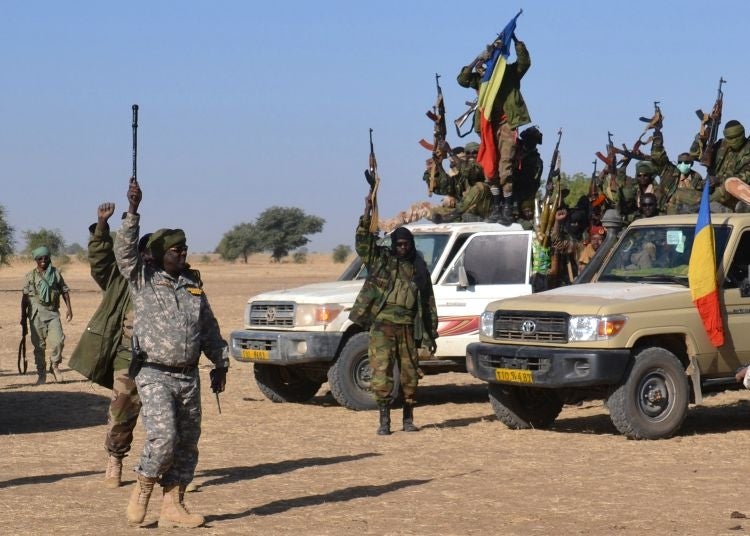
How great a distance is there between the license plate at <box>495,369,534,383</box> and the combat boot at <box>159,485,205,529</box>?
4400 mm

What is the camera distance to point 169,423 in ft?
26.6

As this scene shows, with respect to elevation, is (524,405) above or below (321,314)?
below

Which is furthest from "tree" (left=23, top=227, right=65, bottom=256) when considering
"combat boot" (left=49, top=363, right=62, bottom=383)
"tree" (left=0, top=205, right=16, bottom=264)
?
"combat boot" (left=49, top=363, right=62, bottom=383)

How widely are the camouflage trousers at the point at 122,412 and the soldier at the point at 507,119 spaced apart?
7.38m

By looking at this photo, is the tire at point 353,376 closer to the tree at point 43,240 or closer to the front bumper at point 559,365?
the front bumper at point 559,365

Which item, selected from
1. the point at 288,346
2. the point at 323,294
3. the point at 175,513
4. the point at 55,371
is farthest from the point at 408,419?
the point at 55,371

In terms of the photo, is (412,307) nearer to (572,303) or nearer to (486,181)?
(572,303)

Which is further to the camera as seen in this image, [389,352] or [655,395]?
[389,352]

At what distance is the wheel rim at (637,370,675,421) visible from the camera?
39.9ft

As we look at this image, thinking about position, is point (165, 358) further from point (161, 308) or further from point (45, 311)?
point (45, 311)

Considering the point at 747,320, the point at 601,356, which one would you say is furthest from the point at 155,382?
the point at 747,320

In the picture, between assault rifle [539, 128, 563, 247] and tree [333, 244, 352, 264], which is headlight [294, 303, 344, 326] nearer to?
assault rifle [539, 128, 563, 247]

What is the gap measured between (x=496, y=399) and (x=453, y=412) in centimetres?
186

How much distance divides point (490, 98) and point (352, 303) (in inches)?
151
